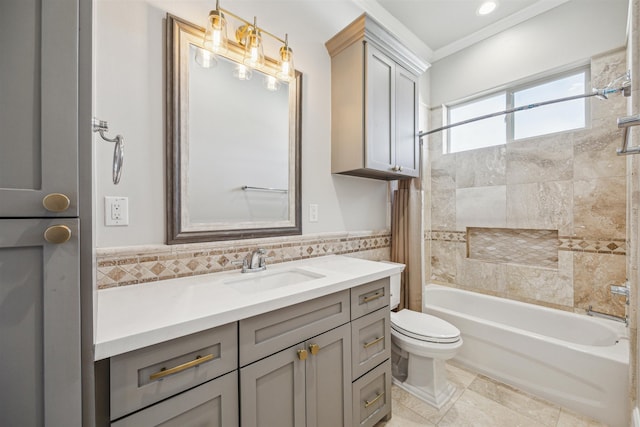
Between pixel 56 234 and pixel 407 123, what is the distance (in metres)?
2.13

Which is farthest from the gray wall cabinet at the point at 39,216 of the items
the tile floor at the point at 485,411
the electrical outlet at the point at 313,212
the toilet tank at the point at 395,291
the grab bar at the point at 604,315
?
the grab bar at the point at 604,315

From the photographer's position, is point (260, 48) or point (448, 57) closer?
point (260, 48)

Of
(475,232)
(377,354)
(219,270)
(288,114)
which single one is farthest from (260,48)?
(475,232)

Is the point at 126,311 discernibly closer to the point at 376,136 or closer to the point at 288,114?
the point at 288,114

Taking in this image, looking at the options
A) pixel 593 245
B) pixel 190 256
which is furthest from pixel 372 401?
pixel 593 245

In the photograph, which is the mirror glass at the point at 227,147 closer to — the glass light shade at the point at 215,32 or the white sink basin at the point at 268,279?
the glass light shade at the point at 215,32

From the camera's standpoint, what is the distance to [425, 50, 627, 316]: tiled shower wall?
6.16 feet

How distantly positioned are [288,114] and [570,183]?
7.40ft

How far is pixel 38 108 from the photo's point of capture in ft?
1.73

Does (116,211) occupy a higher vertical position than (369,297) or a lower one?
higher

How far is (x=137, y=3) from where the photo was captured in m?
1.16

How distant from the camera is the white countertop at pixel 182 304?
673 mm

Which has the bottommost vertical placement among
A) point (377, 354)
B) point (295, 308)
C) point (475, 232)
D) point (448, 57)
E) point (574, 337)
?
point (574, 337)

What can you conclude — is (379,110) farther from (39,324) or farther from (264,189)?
(39,324)
